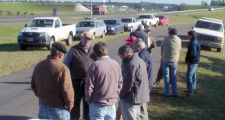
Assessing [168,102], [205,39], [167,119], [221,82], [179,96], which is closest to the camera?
[167,119]

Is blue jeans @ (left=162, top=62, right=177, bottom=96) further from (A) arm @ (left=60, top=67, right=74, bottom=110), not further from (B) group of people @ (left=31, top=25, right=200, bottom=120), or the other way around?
(A) arm @ (left=60, top=67, right=74, bottom=110)


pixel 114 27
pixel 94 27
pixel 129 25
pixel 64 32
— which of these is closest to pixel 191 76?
pixel 64 32

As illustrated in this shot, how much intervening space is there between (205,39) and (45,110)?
2455 cm

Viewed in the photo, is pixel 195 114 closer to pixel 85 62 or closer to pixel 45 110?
pixel 85 62

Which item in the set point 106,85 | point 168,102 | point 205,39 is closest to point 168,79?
point 168,102

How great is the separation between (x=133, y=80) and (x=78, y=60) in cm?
116

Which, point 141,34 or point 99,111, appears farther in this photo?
point 141,34

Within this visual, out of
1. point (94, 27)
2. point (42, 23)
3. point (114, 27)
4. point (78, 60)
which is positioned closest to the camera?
point (78, 60)

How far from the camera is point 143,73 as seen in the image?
778 centimetres

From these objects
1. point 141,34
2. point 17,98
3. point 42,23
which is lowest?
point 17,98

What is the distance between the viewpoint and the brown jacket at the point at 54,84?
6504 mm

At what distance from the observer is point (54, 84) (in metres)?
6.55

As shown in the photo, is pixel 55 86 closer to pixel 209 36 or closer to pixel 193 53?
pixel 193 53

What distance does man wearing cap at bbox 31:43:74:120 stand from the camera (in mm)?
6506
